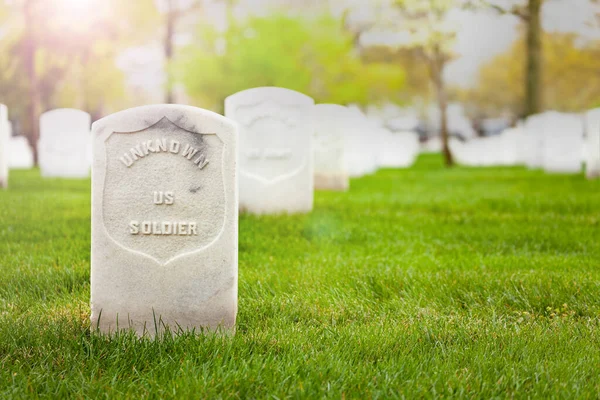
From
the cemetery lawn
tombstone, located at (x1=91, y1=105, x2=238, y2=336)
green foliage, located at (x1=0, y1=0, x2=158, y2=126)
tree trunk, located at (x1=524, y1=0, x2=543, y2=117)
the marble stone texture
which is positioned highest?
green foliage, located at (x1=0, y1=0, x2=158, y2=126)

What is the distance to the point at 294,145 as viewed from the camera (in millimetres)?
8969

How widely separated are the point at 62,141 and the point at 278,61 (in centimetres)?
1613

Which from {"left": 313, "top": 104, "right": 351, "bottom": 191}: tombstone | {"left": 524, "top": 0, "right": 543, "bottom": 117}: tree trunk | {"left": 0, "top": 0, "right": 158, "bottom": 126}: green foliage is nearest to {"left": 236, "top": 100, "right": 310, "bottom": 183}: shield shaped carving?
{"left": 313, "top": 104, "right": 351, "bottom": 191}: tombstone

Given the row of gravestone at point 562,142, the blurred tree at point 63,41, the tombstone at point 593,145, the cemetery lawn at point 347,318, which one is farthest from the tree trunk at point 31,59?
the tombstone at point 593,145

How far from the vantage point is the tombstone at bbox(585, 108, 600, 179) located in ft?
48.2

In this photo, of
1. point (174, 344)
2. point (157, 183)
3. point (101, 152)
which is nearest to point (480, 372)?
point (174, 344)

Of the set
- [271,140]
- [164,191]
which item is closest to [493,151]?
[271,140]

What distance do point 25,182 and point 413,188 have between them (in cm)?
812

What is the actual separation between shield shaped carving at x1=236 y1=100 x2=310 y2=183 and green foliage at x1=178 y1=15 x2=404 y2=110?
71.1 feet

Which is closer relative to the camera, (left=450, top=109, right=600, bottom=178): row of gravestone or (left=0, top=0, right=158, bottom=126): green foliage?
(left=450, top=109, right=600, bottom=178): row of gravestone

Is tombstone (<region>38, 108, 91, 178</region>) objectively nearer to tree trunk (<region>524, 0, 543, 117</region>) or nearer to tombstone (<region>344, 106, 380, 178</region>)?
tombstone (<region>344, 106, 380, 178</region>)

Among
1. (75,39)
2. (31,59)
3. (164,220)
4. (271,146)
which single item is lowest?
(164,220)

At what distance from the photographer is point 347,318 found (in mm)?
4254

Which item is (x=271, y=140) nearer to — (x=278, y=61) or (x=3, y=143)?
(x=3, y=143)
